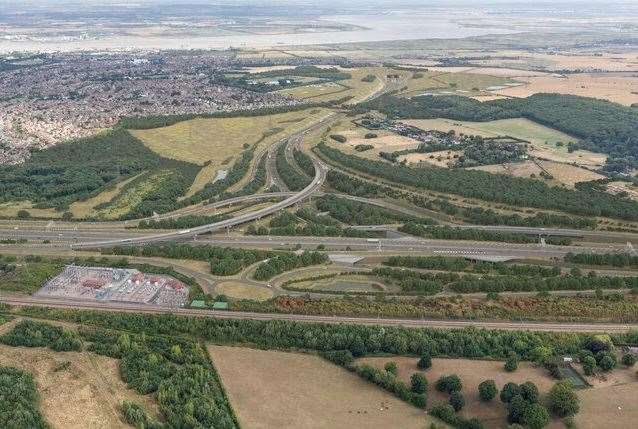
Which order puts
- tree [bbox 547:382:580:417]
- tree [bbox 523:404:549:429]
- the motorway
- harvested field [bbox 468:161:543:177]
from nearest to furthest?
tree [bbox 523:404:549:429], tree [bbox 547:382:580:417], the motorway, harvested field [bbox 468:161:543:177]

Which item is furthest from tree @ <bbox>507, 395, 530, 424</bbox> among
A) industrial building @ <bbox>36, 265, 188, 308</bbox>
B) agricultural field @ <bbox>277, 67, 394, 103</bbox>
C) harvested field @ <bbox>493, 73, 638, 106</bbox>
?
agricultural field @ <bbox>277, 67, 394, 103</bbox>

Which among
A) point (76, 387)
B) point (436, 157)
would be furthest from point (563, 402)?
point (436, 157)

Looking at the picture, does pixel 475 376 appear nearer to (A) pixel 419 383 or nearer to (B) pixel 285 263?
(A) pixel 419 383

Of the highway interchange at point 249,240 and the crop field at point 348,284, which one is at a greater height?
the highway interchange at point 249,240

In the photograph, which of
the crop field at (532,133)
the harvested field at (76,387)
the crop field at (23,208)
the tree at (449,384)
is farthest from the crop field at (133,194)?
the crop field at (532,133)

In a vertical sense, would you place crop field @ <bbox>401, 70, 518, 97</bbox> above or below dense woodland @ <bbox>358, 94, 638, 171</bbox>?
above

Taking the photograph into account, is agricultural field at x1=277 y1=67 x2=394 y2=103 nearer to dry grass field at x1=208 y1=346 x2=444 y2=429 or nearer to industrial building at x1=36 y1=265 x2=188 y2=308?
industrial building at x1=36 y1=265 x2=188 y2=308

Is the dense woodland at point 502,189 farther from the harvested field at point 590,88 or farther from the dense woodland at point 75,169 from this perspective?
the harvested field at point 590,88

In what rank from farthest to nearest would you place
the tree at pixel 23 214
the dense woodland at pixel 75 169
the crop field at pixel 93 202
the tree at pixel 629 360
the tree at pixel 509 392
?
1. the dense woodland at pixel 75 169
2. the crop field at pixel 93 202
3. the tree at pixel 23 214
4. the tree at pixel 629 360
5. the tree at pixel 509 392
